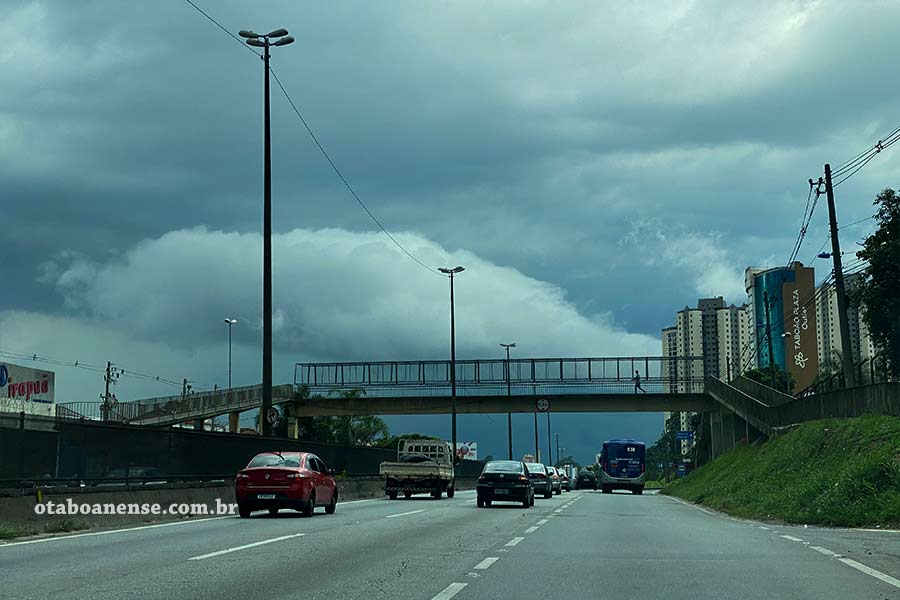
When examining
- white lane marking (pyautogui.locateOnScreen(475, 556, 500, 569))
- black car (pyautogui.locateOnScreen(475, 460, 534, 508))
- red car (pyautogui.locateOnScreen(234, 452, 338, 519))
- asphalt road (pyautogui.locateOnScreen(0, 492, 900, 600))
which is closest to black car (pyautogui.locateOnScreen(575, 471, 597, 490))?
black car (pyautogui.locateOnScreen(475, 460, 534, 508))

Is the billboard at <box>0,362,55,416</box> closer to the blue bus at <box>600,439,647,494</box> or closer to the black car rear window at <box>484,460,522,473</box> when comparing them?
the blue bus at <box>600,439,647,494</box>

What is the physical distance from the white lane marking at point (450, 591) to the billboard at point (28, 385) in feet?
229

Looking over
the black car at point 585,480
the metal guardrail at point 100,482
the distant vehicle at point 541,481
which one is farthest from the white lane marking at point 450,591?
the black car at point 585,480

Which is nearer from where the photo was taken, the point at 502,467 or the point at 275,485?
the point at 275,485

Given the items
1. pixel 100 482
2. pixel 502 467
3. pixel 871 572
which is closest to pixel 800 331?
pixel 502 467

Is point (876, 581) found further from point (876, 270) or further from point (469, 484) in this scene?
point (469, 484)

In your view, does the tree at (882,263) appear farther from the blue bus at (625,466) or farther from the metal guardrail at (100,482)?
the metal guardrail at (100,482)

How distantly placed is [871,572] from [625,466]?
6006 centimetres

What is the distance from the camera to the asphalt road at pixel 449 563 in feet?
35.9

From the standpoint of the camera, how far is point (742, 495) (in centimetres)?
3403

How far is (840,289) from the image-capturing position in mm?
45031

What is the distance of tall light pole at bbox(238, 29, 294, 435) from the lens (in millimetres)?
36156

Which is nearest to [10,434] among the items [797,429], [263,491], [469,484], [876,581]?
[263,491]

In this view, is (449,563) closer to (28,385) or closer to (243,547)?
(243,547)
